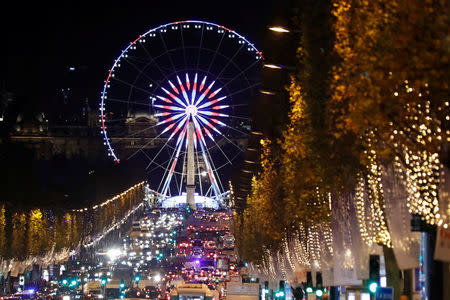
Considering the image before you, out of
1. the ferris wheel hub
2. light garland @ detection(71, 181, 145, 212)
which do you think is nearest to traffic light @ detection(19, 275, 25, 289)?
light garland @ detection(71, 181, 145, 212)

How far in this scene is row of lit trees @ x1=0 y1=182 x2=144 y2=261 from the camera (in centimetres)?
6562

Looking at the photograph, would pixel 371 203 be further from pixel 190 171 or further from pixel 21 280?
pixel 190 171

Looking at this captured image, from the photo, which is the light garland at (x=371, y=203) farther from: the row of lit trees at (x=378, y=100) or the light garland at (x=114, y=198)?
the light garland at (x=114, y=198)

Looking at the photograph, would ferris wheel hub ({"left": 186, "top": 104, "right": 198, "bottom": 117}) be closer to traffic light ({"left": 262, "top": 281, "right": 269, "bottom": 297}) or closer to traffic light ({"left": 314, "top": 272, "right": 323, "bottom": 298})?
traffic light ({"left": 262, "top": 281, "right": 269, "bottom": 297})

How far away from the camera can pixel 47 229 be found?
74.3 metres

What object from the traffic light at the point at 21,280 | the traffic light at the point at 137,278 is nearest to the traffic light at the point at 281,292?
the traffic light at the point at 137,278

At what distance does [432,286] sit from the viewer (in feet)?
58.6

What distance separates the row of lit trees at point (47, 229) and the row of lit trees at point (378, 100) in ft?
145

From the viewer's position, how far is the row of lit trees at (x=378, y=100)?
1315cm

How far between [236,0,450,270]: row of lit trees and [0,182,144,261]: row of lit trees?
44116 millimetres

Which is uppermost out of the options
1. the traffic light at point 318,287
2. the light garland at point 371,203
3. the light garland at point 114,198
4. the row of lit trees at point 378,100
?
the light garland at point 114,198

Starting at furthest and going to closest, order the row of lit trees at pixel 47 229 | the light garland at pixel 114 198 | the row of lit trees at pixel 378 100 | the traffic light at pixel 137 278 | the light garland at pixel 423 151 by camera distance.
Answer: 1. the light garland at pixel 114 198
2. the row of lit trees at pixel 47 229
3. the traffic light at pixel 137 278
4. the light garland at pixel 423 151
5. the row of lit trees at pixel 378 100

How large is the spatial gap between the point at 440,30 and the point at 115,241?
99.9 m

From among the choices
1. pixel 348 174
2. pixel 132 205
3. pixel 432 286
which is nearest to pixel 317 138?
pixel 348 174
